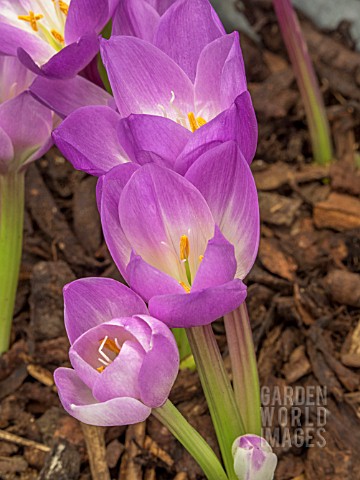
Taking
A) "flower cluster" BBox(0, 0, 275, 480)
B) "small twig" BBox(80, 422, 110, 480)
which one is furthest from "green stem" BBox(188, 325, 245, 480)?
"small twig" BBox(80, 422, 110, 480)

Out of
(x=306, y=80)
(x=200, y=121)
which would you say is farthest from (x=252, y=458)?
(x=306, y=80)

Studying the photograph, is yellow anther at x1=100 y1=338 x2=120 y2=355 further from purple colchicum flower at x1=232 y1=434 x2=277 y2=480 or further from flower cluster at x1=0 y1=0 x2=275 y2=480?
purple colchicum flower at x1=232 y1=434 x2=277 y2=480

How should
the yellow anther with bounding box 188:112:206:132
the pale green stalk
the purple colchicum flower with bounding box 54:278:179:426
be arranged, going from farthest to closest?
the pale green stalk, the yellow anther with bounding box 188:112:206:132, the purple colchicum flower with bounding box 54:278:179:426

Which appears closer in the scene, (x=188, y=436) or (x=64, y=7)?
(x=188, y=436)

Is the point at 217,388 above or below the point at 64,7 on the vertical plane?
below

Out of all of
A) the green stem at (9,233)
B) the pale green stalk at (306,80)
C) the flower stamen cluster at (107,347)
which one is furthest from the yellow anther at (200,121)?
the pale green stalk at (306,80)

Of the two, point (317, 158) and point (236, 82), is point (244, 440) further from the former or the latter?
point (317, 158)

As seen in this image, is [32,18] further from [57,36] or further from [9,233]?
[9,233]
